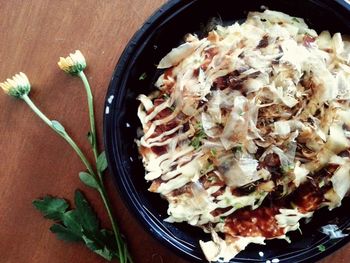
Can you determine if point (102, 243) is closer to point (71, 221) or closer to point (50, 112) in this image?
point (71, 221)

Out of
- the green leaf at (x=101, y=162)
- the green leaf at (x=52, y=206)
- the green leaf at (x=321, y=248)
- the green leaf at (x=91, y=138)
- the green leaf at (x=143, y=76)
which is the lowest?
the green leaf at (x=321, y=248)

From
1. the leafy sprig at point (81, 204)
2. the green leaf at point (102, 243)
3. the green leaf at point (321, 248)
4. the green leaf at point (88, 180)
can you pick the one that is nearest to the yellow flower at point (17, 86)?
the leafy sprig at point (81, 204)

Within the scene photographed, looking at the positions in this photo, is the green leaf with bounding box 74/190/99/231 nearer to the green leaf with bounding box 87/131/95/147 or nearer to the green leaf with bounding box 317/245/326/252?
the green leaf with bounding box 87/131/95/147

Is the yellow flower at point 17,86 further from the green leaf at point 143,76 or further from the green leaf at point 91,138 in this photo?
the green leaf at point 143,76

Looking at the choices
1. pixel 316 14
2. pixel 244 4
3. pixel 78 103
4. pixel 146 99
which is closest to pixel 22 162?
pixel 78 103

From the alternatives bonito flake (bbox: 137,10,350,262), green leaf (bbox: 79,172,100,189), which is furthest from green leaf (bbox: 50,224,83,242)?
bonito flake (bbox: 137,10,350,262)

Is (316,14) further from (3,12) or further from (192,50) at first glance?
(3,12)
